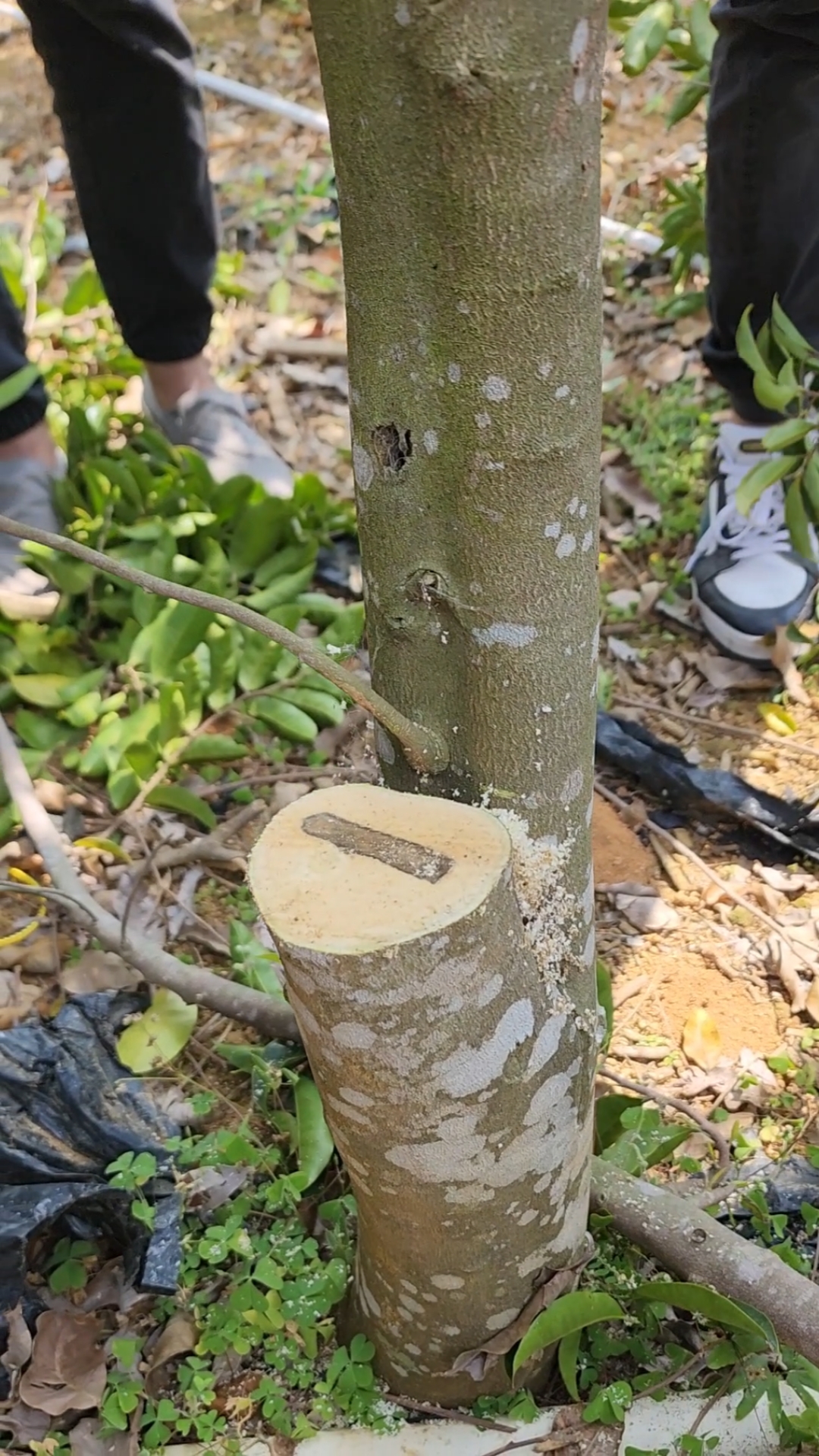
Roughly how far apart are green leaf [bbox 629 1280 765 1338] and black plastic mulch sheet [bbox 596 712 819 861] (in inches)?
31.3

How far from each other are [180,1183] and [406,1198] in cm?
42

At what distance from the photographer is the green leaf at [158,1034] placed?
4.55 feet

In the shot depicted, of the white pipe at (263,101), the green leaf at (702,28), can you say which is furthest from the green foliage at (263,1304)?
the white pipe at (263,101)

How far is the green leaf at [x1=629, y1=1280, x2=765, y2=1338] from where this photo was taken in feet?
3.09

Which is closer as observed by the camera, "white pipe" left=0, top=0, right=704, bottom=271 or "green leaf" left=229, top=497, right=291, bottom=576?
"green leaf" left=229, top=497, right=291, bottom=576

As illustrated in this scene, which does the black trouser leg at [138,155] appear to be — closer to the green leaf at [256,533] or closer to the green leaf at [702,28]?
the green leaf at [256,533]

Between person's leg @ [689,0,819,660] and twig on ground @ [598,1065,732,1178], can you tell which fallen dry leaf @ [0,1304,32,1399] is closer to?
twig on ground @ [598,1065,732,1178]

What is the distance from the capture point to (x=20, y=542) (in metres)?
2.04

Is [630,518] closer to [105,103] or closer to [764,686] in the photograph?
[764,686]

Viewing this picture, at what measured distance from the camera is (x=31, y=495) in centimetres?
206

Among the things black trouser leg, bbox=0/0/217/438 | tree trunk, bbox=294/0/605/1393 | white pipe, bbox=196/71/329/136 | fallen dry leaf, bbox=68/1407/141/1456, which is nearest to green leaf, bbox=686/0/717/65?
black trouser leg, bbox=0/0/217/438

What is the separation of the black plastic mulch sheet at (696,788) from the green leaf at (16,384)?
1154 mm

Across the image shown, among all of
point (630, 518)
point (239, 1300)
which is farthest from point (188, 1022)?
point (630, 518)

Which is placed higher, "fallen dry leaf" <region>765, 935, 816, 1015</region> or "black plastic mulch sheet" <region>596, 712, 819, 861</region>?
"black plastic mulch sheet" <region>596, 712, 819, 861</region>
